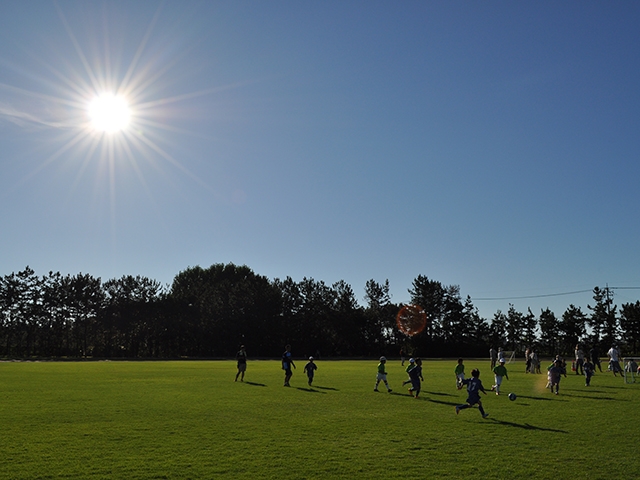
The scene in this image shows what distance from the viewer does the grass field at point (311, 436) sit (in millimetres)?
12383

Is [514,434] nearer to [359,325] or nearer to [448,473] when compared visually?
[448,473]

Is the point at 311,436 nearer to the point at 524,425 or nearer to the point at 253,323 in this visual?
the point at 524,425

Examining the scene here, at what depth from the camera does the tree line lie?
113 m

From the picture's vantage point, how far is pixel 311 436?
1634 centimetres

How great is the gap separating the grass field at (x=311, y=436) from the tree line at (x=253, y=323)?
89592 millimetres

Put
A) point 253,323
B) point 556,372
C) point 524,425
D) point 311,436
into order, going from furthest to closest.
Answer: point 253,323
point 556,372
point 524,425
point 311,436

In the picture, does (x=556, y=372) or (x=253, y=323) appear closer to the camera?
(x=556, y=372)

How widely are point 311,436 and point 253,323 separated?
10137cm

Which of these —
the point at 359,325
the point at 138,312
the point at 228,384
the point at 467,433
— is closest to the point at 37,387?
the point at 228,384

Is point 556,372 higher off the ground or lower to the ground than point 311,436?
higher

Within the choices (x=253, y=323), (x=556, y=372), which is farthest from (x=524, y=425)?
(x=253, y=323)

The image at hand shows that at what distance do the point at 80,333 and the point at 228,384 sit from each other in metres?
93.6

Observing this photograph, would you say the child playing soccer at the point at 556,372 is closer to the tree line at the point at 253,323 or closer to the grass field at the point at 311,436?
the grass field at the point at 311,436

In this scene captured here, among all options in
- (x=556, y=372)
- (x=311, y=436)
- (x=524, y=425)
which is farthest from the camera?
(x=556, y=372)
